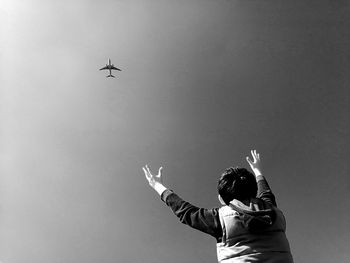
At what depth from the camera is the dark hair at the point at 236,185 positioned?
16.0 feet

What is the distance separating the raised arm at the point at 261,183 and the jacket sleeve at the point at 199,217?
0.96m

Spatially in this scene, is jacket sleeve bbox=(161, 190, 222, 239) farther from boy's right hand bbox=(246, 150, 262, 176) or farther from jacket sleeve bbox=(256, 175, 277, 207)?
boy's right hand bbox=(246, 150, 262, 176)

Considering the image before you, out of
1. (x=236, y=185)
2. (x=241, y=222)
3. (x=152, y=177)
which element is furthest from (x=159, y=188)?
(x=241, y=222)

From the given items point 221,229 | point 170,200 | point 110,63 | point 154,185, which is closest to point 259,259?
point 221,229

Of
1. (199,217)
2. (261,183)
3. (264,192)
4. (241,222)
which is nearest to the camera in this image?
(241,222)

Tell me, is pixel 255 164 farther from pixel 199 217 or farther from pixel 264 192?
pixel 199 217

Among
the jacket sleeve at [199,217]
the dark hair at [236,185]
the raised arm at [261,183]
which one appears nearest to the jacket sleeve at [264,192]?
the raised arm at [261,183]

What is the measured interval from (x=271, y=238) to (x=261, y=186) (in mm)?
1397

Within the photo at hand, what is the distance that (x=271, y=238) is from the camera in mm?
4652

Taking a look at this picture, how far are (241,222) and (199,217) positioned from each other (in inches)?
22.9

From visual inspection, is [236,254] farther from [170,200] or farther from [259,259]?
[170,200]

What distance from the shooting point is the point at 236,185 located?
4879 millimetres

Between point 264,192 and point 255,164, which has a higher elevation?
point 255,164

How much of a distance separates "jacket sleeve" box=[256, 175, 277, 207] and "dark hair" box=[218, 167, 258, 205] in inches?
19.4
